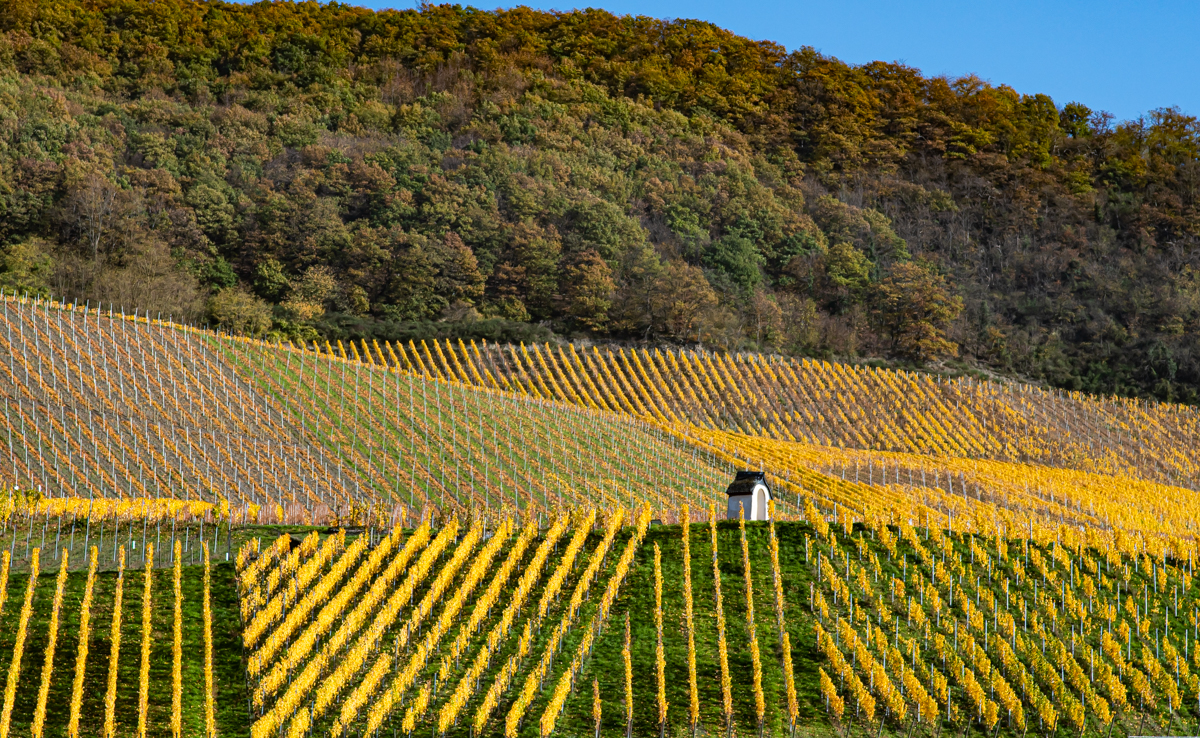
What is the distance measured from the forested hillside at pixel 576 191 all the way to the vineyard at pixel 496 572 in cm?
1579

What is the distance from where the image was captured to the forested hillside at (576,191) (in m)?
54.4

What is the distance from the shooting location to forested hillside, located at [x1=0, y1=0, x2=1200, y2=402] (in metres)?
54.4

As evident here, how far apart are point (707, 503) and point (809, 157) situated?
54.4m

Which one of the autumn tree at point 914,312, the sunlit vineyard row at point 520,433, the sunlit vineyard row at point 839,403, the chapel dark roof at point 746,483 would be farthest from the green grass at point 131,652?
the autumn tree at point 914,312

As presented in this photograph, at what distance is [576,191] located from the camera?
65438 mm

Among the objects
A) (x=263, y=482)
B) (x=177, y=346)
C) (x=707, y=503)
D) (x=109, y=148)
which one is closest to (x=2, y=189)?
(x=109, y=148)

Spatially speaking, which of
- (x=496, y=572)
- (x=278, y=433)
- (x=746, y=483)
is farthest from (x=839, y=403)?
(x=496, y=572)

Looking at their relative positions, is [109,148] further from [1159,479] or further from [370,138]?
[1159,479]

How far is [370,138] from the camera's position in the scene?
69.4 m

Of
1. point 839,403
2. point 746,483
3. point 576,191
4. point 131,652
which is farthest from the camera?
point 576,191

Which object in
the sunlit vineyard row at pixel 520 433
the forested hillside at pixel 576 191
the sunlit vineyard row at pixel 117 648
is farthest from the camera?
the forested hillside at pixel 576 191

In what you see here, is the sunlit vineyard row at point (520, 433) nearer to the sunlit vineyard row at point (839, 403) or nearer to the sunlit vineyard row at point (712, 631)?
the sunlit vineyard row at point (839, 403)

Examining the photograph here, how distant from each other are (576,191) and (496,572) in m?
45.6

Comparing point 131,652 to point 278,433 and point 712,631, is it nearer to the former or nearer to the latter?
point 712,631
